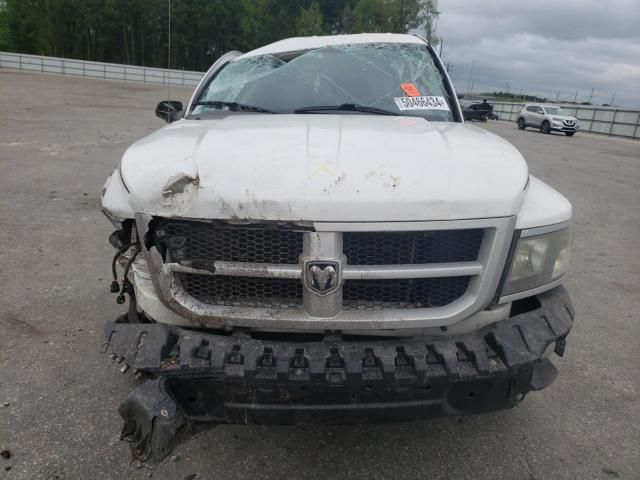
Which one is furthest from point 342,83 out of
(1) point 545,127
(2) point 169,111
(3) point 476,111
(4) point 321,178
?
(1) point 545,127

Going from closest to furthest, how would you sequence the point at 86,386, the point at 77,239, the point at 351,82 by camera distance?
the point at 86,386 < the point at 351,82 < the point at 77,239

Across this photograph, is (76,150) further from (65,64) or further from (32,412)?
(65,64)

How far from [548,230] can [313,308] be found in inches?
38.3

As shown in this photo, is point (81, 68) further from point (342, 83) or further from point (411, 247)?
point (411, 247)

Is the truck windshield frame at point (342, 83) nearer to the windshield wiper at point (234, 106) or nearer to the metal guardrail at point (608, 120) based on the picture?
the windshield wiper at point (234, 106)

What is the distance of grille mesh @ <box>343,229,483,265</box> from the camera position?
174 centimetres

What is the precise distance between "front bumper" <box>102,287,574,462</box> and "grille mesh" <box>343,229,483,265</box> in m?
0.30

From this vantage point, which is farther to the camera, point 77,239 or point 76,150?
point 76,150

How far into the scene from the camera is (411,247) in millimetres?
1770

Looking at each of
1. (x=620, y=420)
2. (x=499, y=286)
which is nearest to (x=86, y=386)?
(x=499, y=286)

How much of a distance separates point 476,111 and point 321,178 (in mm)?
2015

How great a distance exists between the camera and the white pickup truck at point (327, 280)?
1.67m

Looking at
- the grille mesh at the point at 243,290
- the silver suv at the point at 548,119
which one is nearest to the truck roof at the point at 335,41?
the grille mesh at the point at 243,290

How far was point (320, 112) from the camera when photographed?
2822mm
